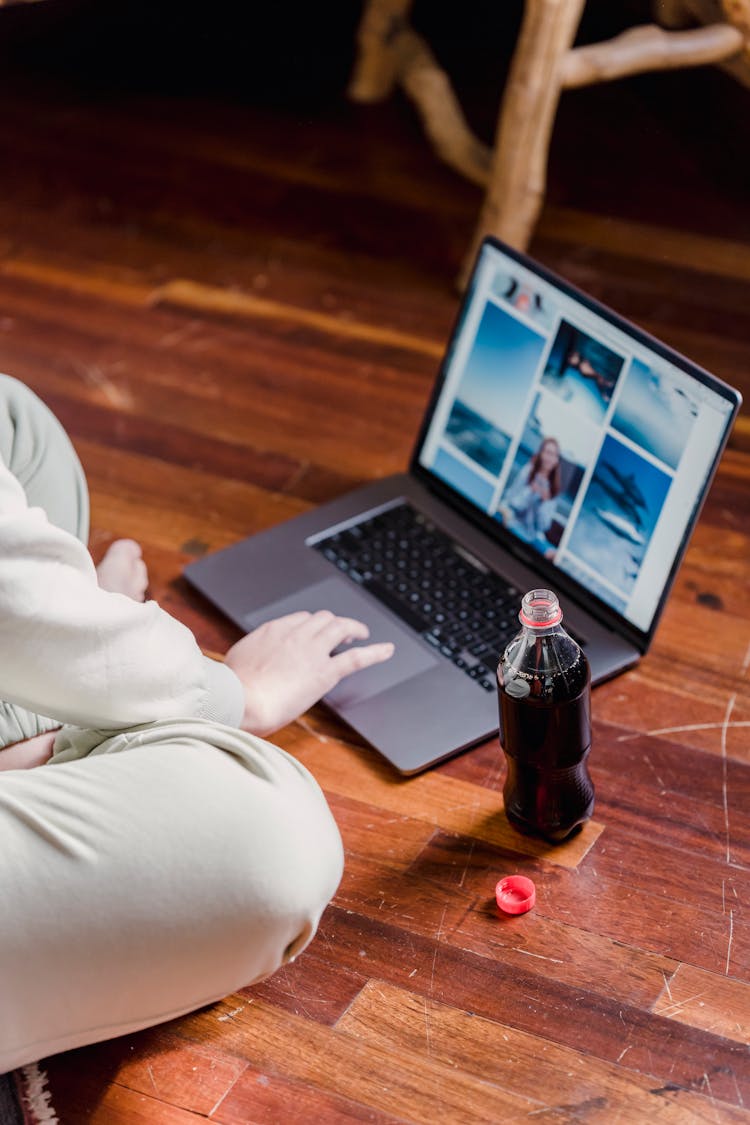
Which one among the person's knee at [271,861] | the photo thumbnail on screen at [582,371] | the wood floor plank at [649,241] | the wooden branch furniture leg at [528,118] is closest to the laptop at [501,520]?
the photo thumbnail on screen at [582,371]

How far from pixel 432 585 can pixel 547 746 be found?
1.00 feet

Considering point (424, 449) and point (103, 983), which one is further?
point (424, 449)

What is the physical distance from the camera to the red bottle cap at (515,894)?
1.12 m

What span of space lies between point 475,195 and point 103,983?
163cm

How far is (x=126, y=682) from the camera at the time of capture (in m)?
1.02

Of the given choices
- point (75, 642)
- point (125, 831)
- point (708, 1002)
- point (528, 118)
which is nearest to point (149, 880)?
point (125, 831)

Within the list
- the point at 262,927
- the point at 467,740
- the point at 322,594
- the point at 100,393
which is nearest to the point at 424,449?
the point at 322,594

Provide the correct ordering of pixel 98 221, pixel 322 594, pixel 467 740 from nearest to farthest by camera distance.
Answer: pixel 467 740, pixel 322 594, pixel 98 221

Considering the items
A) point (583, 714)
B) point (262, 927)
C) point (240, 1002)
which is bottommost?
point (240, 1002)

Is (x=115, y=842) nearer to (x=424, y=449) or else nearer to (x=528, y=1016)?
(x=528, y=1016)

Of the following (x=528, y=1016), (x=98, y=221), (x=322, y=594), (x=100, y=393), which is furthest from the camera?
(x=98, y=221)

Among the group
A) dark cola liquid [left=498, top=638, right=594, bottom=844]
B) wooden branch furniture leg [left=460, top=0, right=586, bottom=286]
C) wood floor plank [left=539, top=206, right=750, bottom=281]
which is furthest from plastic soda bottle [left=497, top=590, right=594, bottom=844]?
wood floor plank [left=539, top=206, right=750, bottom=281]

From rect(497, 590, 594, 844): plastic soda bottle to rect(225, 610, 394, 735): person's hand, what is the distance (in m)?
0.18

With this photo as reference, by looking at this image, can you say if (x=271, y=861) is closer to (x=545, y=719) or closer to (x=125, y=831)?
(x=125, y=831)
